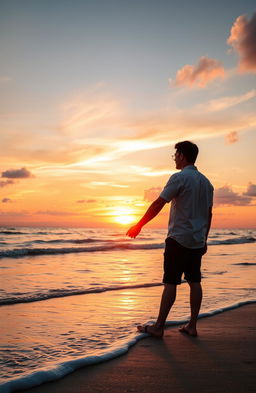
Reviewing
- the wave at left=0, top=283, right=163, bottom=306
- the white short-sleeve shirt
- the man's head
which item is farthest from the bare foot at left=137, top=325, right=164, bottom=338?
the wave at left=0, top=283, right=163, bottom=306

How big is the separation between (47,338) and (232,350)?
1.84 meters

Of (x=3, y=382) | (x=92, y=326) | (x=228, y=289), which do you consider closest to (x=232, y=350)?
(x=92, y=326)

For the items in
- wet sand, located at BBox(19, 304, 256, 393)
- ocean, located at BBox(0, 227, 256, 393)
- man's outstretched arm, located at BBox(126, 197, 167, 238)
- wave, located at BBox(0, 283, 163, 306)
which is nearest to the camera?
wet sand, located at BBox(19, 304, 256, 393)

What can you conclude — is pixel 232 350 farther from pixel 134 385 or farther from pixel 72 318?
pixel 72 318

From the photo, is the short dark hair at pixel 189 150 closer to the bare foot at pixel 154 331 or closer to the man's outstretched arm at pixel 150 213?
the man's outstretched arm at pixel 150 213

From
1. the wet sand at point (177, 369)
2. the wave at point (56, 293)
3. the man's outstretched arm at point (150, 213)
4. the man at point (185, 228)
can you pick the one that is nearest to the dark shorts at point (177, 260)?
the man at point (185, 228)

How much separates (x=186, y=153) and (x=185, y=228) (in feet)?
2.68

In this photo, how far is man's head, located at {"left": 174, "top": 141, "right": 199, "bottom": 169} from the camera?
4.29 metres

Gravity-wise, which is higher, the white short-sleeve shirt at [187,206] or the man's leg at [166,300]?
the white short-sleeve shirt at [187,206]

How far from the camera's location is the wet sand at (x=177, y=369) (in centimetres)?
271

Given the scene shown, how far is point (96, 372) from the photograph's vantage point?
10.00 feet

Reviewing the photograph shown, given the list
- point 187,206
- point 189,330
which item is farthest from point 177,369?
point 187,206

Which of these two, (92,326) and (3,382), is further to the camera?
(92,326)

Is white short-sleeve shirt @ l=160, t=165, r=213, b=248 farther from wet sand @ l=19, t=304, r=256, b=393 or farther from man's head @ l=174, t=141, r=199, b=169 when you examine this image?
wet sand @ l=19, t=304, r=256, b=393
